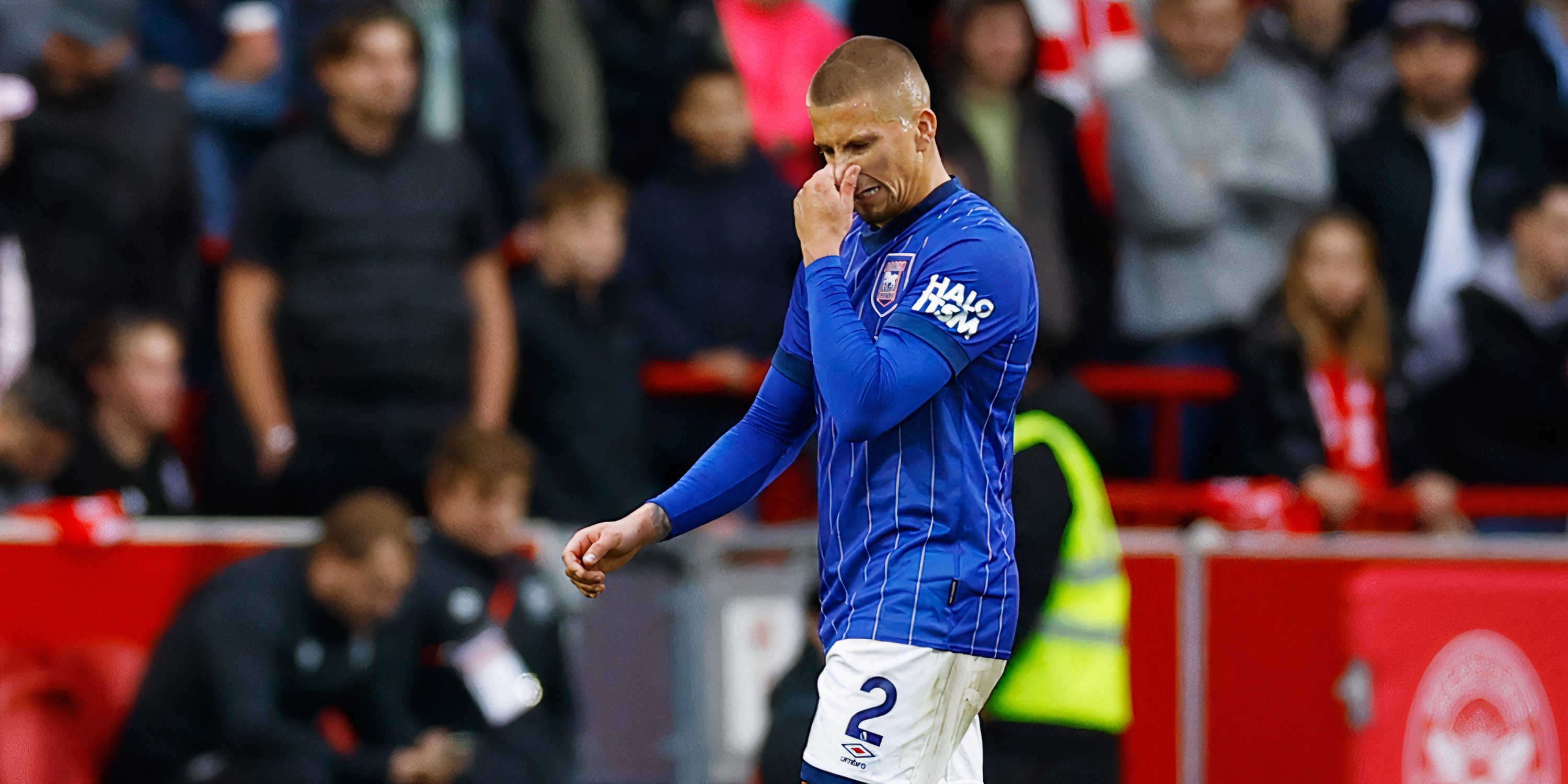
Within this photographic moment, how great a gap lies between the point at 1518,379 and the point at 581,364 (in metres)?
4.17

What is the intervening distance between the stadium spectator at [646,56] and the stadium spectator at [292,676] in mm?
2751

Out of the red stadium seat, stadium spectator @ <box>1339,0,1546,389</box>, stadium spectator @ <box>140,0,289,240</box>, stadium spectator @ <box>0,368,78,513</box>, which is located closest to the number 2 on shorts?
the red stadium seat

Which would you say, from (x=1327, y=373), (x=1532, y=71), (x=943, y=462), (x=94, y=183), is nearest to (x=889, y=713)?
(x=943, y=462)

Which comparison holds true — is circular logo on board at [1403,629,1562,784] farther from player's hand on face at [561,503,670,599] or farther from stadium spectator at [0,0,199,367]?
stadium spectator at [0,0,199,367]

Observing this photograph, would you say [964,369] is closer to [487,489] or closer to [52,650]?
[487,489]

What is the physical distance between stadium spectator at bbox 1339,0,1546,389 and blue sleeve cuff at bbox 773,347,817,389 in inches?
227

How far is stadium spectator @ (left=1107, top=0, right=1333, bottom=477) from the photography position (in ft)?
29.3

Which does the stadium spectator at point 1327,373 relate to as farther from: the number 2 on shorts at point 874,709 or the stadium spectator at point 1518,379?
the number 2 on shorts at point 874,709

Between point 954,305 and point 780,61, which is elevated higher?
point 780,61

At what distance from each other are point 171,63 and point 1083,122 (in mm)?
4319

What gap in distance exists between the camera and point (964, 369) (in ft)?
12.8

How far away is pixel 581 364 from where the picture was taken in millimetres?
8203

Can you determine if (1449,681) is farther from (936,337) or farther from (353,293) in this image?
(353,293)

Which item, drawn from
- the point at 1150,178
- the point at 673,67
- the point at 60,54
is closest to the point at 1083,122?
the point at 1150,178
